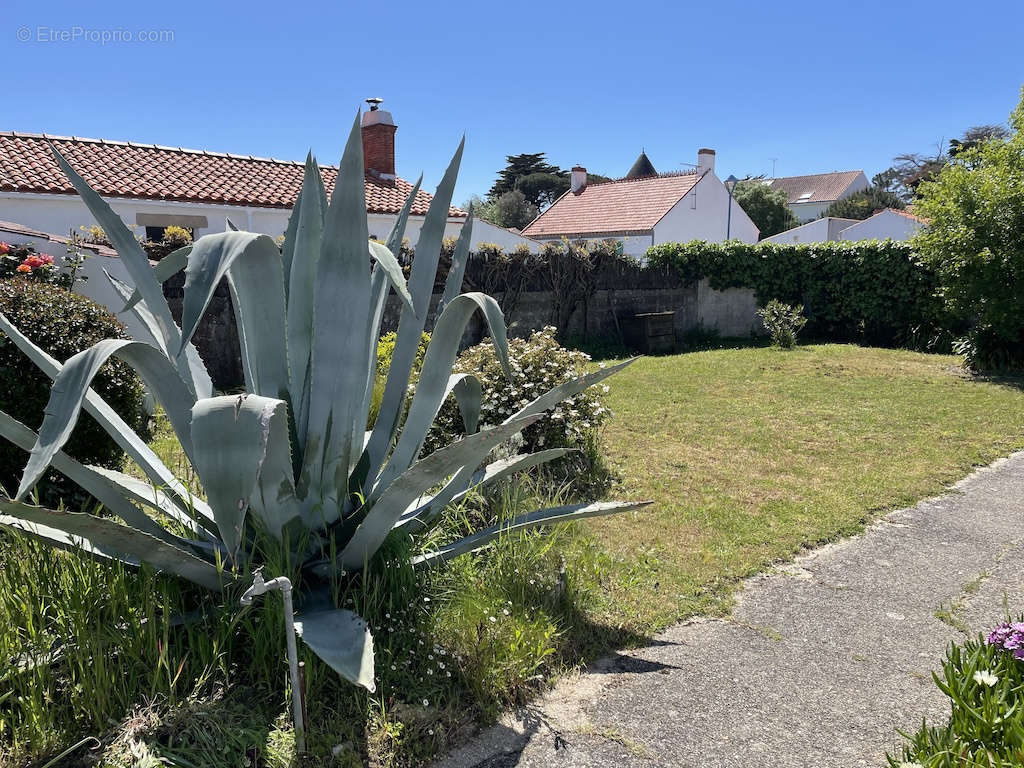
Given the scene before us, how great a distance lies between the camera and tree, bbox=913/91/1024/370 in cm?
1006

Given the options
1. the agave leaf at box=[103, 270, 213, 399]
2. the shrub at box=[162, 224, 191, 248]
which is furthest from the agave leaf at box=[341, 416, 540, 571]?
the shrub at box=[162, 224, 191, 248]

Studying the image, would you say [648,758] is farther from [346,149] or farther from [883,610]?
[346,149]

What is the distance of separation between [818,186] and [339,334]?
76.8 m

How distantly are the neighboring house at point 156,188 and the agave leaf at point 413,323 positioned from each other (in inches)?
337

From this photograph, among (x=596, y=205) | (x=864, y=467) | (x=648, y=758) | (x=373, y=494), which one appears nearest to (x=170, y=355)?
(x=373, y=494)

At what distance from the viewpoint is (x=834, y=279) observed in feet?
48.7

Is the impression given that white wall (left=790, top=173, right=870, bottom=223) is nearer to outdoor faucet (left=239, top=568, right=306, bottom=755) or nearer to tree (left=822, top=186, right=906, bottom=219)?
tree (left=822, top=186, right=906, bottom=219)

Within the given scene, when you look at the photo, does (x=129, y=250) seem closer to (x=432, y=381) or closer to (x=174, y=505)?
(x=174, y=505)

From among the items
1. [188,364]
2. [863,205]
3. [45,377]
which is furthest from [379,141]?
[863,205]

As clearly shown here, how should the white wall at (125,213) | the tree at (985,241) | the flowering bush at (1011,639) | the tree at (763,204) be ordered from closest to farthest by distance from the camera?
1. the flowering bush at (1011,639)
2. the tree at (985,241)
3. the white wall at (125,213)
4. the tree at (763,204)

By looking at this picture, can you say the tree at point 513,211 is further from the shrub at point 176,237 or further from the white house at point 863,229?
the shrub at point 176,237

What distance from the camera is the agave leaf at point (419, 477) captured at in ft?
8.15

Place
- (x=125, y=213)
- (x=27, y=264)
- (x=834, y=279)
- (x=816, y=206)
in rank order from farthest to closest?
(x=816, y=206)
(x=834, y=279)
(x=125, y=213)
(x=27, y=264)

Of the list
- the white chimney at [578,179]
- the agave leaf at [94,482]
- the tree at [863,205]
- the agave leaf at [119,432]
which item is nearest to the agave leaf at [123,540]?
the agave leaf at [94,482]
